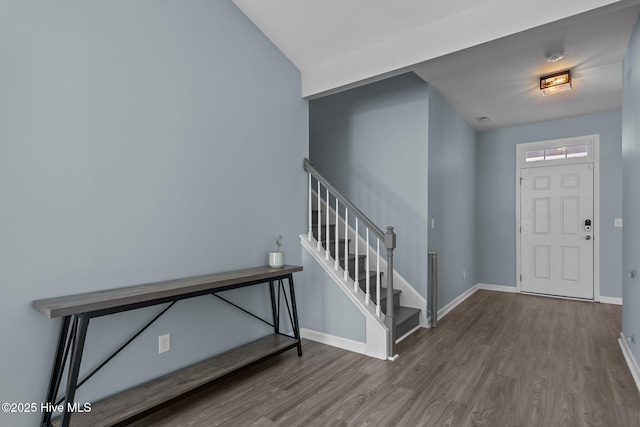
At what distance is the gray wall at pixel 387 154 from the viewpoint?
3883mm

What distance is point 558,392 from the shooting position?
239 centimetres

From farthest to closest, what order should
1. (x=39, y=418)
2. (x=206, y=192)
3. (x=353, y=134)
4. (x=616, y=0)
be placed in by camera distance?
(x=353, y=134) < (x=206, y=192) < (x=616, y=0) < (x=39, y=418)

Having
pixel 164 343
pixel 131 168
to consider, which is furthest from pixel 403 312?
pixel 131 168

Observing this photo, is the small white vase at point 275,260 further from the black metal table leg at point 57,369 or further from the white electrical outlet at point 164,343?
the black metal table leg at point 57,369

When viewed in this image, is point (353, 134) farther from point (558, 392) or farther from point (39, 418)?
point (39, 418)

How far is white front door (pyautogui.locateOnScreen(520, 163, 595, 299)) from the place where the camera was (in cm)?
495

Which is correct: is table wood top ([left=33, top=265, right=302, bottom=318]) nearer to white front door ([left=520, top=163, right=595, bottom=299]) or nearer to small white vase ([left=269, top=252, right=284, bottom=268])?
small white vase ([left=269, top=252, right=284, bottom=268])

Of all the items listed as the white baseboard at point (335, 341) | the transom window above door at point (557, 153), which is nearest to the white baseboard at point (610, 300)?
the transom window above door at point (557, 153)

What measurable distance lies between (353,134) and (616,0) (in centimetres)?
279

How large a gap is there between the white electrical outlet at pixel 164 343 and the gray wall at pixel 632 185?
10.9 feet

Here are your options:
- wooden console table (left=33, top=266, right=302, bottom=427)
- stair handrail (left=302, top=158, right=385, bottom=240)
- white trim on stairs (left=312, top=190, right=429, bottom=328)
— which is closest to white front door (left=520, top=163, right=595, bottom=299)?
white trim on stairs (left=312, top=190, right=429, bottom=328)

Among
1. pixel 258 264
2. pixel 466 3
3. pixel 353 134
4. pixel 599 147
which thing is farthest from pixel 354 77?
pixel 599 147

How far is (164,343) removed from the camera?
2.38 metres

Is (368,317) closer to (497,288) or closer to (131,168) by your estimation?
(131,168)
